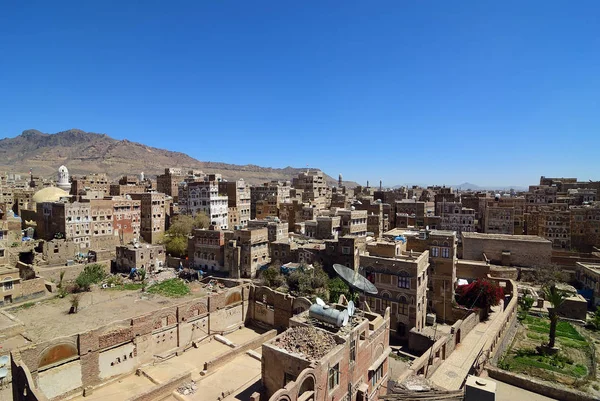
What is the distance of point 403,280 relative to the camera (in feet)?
91.7

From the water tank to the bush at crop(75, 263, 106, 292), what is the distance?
119 ft

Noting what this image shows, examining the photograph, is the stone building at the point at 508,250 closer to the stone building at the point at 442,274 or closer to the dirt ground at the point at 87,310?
the stone building at the point at 442,274

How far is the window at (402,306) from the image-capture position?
27891mm

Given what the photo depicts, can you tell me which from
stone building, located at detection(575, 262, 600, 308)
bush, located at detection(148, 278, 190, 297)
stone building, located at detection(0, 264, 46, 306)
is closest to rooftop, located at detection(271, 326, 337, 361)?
bush, located at detection(148, 278, 190, 297)

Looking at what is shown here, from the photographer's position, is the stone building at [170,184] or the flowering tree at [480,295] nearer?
the flowering tree at [480,295]

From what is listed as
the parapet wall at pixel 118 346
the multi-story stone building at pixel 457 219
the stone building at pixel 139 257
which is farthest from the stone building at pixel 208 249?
the multi-story stone building at pixel 457 219

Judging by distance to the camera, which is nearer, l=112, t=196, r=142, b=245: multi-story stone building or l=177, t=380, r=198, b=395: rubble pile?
l=177, t=380, r=198, b=395: rubble pile

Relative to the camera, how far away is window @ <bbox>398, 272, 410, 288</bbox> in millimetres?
27688

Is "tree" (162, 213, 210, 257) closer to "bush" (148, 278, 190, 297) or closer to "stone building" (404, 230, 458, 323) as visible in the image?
"bush" (148, 278, 190, 297)

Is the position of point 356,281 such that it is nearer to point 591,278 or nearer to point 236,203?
point 591,278

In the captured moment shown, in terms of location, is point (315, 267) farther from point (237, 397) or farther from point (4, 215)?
point (4, 215)

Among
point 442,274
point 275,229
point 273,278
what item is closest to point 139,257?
point 275,229

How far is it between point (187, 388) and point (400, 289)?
1771 centimetres

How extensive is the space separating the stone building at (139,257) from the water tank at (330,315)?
3768cm
